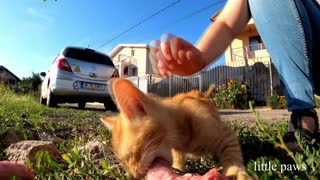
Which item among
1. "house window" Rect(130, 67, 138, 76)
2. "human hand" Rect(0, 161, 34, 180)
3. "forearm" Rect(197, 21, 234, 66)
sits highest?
"house window" Rect(130, 67, 138, 76)

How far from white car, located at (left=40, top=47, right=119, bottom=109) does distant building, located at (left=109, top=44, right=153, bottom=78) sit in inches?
788

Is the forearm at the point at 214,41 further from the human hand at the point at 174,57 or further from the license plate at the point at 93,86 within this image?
the license plate at the point at 93,86

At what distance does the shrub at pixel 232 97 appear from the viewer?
13221mm

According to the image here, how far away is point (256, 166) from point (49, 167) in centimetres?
105

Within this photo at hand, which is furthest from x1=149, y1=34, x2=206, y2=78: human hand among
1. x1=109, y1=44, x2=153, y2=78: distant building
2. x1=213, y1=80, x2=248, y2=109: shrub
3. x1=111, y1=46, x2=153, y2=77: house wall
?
x1=109, y1=44, x2=153, y2=78: distant building

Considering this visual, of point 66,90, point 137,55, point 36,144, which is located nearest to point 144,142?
point 36,144

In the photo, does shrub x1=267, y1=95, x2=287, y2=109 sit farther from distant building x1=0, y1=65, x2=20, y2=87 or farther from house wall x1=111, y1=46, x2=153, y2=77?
house wall x1=111, y1=46, x2=153, y2=77

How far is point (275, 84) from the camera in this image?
1538 centimetres

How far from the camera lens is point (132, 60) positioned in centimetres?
3059

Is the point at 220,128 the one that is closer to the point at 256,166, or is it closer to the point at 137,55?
the point at 256,166

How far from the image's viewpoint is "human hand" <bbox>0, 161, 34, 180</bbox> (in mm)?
1367

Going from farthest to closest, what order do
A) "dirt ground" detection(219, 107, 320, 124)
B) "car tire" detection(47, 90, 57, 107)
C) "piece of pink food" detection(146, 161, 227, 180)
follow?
"car tire" detection(47, 90, 57, 107), "dirt ground" detection(219, 107, 320, 124), "piece of pink food" detection(146, 161, 227, 180)

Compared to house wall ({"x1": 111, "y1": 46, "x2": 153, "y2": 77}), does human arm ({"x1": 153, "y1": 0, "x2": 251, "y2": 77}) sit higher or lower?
lower

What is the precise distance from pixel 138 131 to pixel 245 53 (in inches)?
874
